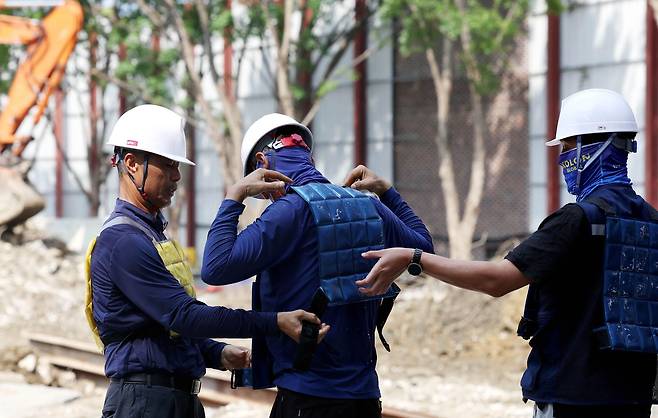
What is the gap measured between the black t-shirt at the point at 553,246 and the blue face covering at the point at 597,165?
0.26 m

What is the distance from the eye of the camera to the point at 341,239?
462 cm

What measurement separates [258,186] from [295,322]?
1.91ft

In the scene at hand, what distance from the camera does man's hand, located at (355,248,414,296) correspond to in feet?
14.4

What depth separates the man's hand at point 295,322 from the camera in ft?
14.8

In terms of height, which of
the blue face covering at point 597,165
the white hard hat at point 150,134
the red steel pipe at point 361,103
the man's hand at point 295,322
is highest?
the red steel pipe at point 361,103

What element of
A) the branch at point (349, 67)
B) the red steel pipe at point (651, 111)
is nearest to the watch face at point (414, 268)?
the red steel pipe at point (651, 111)

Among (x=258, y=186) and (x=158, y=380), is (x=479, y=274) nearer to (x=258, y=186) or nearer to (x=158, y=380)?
(x=258, y=186)

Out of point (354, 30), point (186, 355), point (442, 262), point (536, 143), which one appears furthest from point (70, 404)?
point (354, 30)

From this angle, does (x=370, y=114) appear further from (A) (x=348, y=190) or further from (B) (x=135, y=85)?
(A) (x=348, y=190)

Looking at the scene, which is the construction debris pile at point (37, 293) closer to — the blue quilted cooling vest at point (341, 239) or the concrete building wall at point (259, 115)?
the concrete building wall at point (259, 115)

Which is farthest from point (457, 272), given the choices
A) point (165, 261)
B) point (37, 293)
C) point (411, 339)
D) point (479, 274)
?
point (37, 293)

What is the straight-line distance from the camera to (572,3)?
872 inches

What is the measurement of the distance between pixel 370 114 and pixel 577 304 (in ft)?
74.0

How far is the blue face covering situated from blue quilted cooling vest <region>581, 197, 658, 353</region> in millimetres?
→ 177
